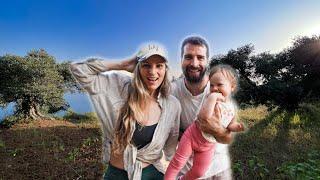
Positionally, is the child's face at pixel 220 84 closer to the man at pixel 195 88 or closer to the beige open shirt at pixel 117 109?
the man at pixel 195 88

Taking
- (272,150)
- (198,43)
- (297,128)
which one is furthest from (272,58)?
(198,43)

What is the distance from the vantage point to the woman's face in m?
3.75

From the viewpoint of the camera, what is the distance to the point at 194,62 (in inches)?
163

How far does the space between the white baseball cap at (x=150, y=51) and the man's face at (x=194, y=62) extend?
0.40 m

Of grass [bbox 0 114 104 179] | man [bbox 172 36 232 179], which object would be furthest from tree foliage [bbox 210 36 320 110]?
man [bbox 172 36 232 179]

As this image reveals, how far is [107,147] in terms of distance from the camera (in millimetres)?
4051

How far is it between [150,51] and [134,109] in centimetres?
52

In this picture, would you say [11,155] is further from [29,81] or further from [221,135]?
[221,135]

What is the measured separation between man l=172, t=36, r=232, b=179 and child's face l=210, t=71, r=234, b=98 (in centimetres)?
34

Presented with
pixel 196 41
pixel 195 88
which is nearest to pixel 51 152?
pixel 195 88

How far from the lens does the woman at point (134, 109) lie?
3.79 metres

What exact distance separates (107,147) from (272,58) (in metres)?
15.3

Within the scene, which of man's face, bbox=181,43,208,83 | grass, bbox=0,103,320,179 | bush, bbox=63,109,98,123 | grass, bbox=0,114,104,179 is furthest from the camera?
bush, bbox=63,109,98,123

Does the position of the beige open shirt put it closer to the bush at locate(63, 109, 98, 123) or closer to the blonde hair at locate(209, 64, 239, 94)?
the blonde hair at locate(209, 64, 239, 94)
